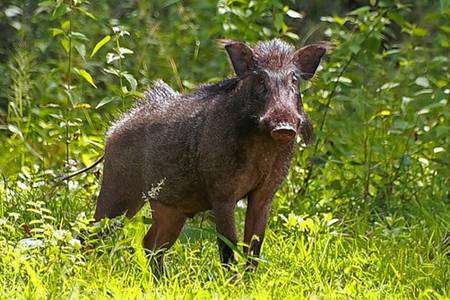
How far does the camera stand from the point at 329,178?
888cm

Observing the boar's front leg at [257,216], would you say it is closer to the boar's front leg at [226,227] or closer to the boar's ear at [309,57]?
the boar's front leg at [226,227]

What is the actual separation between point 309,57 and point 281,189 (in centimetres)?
196

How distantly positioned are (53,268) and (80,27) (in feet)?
18.4

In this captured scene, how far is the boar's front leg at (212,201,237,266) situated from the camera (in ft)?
20.8

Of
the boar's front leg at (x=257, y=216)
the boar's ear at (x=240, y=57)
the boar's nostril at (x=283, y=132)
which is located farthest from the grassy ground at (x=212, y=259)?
the boar's ear at (x=240, y=57)

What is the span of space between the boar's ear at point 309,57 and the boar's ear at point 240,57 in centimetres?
26

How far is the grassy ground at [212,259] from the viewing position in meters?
5.77

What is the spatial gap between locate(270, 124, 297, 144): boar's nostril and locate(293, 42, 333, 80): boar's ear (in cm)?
64

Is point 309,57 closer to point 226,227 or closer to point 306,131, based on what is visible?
point 306,131

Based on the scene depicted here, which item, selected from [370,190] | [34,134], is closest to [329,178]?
[370,190]

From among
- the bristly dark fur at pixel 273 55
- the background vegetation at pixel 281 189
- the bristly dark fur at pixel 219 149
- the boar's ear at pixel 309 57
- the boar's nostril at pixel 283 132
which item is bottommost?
the background vegetation at pixel 281 189

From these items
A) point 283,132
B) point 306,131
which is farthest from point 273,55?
point 283,132

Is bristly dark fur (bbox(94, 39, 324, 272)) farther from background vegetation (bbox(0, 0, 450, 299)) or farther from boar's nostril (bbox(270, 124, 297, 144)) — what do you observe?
background vegetation (bbox(0, 0, 450, 299))

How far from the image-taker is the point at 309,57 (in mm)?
6637
